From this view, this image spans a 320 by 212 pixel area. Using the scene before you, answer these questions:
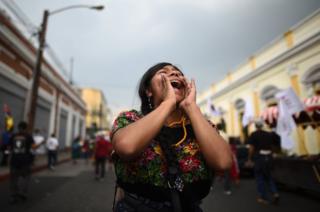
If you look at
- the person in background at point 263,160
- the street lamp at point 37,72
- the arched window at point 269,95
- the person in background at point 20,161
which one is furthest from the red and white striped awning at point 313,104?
the street lamp at point 37,72

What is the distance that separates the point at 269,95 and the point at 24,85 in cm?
1425

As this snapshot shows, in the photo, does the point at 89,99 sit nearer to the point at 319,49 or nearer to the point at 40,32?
the point at 40,32

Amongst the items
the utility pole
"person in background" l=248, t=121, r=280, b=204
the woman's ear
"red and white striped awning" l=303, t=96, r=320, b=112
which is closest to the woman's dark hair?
the woman's ear

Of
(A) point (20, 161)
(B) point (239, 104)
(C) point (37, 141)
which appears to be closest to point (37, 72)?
(C) point (37, 141)

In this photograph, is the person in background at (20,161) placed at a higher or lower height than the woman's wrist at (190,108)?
lower

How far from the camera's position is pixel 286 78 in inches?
512

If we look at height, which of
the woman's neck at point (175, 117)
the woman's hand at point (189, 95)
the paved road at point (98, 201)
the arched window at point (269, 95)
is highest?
the arched window at point (269, 95)

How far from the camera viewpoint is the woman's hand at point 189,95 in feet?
4.09

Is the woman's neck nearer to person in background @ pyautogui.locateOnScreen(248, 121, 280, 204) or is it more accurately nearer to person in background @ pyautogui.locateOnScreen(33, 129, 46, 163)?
person in background @ pyautogui.locateOnScreen(248, 121, 280, 204)

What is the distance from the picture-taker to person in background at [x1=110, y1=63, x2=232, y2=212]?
1.07 metres

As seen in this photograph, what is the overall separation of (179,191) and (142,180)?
18 cm

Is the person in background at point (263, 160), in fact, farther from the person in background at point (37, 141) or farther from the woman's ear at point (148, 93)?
the person in background at point (37, 141)

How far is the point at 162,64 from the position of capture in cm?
150

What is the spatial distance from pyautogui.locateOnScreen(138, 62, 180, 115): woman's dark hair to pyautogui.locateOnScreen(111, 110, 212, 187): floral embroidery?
1.00 feet
